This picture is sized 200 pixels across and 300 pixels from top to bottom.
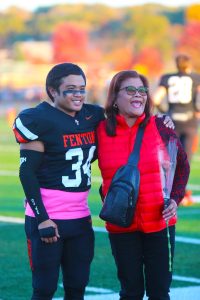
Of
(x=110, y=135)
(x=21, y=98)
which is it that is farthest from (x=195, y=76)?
(x=21, y=98)

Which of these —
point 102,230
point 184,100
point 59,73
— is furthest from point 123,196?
point 184,100

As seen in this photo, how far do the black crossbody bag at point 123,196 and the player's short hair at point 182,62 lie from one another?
6.80m

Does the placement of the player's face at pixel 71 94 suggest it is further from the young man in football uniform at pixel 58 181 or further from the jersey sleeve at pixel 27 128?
the jersey sleeve at pixel 27 128

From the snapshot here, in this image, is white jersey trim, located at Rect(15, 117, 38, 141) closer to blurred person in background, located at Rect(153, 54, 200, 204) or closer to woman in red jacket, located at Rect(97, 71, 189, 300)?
woman in red jacket, located at Rect(97, 71, 189, 300)

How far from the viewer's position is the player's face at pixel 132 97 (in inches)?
229

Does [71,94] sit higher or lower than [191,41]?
higher

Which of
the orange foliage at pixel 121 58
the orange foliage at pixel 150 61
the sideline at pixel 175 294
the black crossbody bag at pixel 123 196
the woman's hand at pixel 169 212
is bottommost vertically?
the orange foliage at pixel 121 58

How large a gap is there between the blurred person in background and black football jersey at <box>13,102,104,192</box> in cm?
676

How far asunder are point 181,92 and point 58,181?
273 inches

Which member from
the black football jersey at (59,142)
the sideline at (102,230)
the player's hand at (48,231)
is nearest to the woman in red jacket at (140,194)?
the black football jersey at (59,142)

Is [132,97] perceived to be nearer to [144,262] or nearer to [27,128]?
[27,128]

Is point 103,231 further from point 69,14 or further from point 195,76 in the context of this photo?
point 69,14

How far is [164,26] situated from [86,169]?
138269 mm

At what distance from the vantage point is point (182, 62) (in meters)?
12.4
